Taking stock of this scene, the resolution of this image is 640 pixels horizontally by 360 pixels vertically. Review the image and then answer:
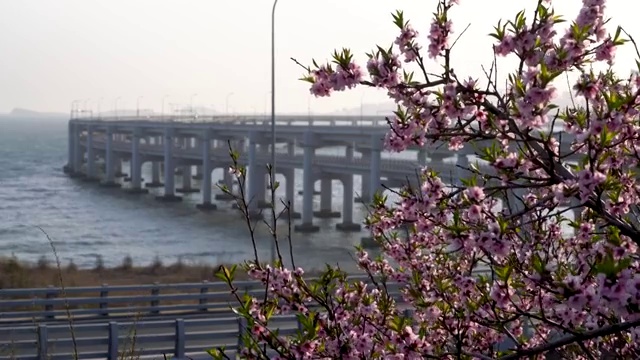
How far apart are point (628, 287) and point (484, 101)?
91.6 inches

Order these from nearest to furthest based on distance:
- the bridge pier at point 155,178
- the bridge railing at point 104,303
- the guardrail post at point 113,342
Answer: the guardrail post at point 113,342
the bridge railing at point 104,303
the bridge pier at point 155,178

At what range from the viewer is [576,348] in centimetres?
948

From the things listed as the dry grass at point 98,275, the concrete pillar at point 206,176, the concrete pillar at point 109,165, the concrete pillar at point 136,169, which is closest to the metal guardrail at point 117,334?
the dry grass at point 98,275

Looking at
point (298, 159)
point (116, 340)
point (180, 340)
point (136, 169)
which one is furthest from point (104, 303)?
point (136, 169)

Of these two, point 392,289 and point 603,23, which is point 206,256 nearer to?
point 392,289

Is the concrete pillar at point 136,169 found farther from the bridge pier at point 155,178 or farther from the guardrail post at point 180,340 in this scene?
the guardrail post at point 180,340

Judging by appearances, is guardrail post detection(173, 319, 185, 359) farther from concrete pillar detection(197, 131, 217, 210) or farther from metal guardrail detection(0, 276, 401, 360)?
concrete pillar detection(197, 131, 217, 210)

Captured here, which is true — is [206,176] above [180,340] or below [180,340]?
below

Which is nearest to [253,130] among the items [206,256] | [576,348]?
[206,256]

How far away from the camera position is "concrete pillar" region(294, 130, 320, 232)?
68875 mm

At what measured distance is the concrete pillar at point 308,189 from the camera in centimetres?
6888

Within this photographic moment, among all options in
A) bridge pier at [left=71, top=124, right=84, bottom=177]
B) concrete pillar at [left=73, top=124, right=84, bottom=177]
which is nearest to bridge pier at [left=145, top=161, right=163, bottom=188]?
bridge pier at [left=71, top=124, right=84, bottom=177]

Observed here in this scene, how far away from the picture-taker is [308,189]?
69.2 metres

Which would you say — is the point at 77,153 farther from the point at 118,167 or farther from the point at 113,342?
the point at 113,342
